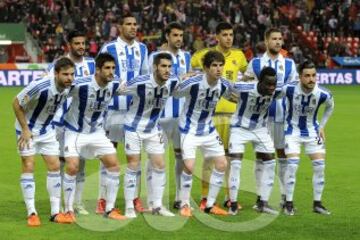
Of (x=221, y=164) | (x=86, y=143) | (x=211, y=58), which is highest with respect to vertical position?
(x=211, y=58)

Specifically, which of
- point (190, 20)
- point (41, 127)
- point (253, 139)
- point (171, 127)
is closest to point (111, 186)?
point (41, 127)

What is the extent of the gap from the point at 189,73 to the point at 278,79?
1276 millimetres

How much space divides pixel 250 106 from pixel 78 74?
217cm

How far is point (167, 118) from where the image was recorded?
35.8 ft

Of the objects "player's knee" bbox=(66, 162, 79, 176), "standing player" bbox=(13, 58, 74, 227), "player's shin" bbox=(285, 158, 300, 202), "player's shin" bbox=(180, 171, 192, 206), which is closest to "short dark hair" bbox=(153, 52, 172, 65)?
"standing player" bbox=(13, 58, 74, 227)

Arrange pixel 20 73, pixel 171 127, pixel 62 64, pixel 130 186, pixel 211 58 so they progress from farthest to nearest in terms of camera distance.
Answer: pixel 20 73, pixel 171 127, pixel 211 58, pixel 130 186, pixel 62 64

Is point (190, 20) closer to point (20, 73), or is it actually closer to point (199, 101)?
point (20, 73)

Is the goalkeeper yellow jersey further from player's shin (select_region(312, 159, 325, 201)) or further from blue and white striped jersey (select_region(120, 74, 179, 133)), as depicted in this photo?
player's shin (select_region(312, 159, 325, 201))

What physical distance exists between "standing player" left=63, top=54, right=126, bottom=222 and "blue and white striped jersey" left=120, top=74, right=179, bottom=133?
0.75 ft

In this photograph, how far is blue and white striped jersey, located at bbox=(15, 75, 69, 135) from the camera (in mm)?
9328

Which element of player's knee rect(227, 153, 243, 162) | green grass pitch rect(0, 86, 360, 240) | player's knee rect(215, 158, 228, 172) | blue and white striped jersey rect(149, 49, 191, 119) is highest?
blue and white striped jersey rect(149, 49, 191, 119)

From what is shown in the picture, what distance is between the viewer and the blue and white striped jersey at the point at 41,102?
933 centimetres

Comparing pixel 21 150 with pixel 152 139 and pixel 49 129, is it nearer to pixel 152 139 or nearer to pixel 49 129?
pixel 49 129

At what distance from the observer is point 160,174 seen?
33.3 ft
